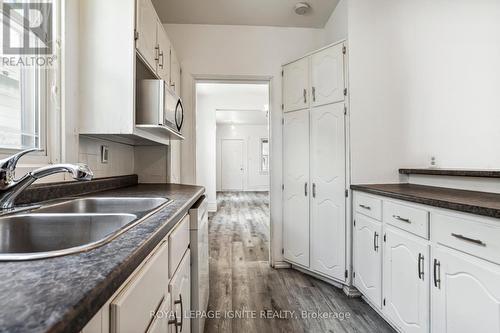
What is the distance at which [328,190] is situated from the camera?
2352 millimetres

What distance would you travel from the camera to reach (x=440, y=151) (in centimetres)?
230

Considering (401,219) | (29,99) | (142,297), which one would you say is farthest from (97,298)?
(401,219)

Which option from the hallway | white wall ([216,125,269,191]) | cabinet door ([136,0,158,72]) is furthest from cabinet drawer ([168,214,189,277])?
white wall ([216,125,269,191])

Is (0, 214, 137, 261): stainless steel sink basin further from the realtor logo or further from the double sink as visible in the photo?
the realtor logo

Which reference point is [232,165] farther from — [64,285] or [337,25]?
[64,285]

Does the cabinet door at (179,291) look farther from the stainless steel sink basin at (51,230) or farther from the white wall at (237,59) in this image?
the white wall at (237,59)

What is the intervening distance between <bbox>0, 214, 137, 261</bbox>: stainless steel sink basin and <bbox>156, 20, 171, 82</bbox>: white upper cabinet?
131cm

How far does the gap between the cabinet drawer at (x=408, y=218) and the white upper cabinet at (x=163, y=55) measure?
1.87 m

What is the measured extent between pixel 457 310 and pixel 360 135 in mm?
1391

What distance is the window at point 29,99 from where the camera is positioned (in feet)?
3.85

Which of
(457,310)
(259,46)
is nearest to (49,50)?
(259,46)

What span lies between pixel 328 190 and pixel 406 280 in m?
0.97

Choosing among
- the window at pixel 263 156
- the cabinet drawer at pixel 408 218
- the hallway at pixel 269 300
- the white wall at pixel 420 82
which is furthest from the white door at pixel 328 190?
the window at pixel 263 156

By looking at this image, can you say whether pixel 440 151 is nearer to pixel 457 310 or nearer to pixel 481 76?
pixel 481 76
